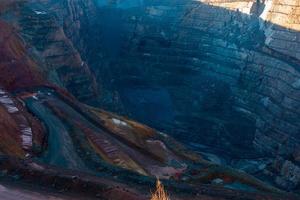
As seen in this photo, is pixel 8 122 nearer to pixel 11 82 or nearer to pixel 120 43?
pixel 11 82

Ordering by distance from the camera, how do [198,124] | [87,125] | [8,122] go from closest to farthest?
[8,122], [87,125], [198,124]

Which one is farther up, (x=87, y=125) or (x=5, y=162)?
(x=5, y=162)

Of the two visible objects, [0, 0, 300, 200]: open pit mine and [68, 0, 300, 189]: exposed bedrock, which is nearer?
[0, 0, 300, 200]: open pit mine

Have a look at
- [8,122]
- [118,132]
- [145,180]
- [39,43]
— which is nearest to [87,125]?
[118,132]

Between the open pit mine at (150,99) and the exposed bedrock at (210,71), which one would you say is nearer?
the open pit mine at (150,99)

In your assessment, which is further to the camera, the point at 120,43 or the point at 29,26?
the point at 120,43

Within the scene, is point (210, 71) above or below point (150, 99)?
above

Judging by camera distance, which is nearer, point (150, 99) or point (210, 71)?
point (210, 71)

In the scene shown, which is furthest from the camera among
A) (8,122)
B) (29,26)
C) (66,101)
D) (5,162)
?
(29,26)
